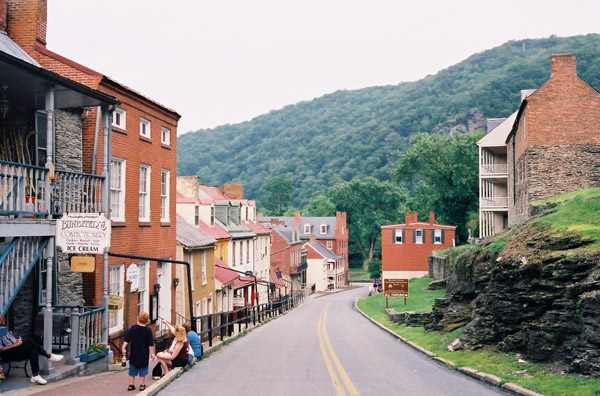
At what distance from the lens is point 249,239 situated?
46406mm

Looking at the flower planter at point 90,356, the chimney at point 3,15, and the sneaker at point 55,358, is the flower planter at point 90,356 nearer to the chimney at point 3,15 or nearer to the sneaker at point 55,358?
the sneaker at point 55,358

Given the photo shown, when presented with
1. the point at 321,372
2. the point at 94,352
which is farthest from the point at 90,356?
the point at 321,372

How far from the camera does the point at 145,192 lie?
68.6 feet

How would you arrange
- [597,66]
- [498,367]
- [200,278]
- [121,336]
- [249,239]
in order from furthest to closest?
[597,66] < [249,239] < [200,278] < [121,336] < [498,367]

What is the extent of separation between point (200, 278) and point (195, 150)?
163122 mm

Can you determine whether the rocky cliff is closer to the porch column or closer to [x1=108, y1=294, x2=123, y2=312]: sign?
[x1=108, y1=294, x2=123, y2=312]: sign

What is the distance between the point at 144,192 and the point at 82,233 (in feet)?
29.0

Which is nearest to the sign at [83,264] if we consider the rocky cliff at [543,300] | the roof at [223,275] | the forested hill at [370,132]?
the rocky cliff at [543,300]

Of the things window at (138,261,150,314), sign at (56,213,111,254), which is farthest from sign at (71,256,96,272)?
window at (138,261,150,314)

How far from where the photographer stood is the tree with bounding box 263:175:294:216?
146375 millimetres

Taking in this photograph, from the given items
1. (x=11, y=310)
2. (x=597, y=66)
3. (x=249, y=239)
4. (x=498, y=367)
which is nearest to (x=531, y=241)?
(x=498, y=367)

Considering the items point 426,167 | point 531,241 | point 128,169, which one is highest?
point 426,167

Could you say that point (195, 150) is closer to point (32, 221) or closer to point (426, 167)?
point (426, 167)

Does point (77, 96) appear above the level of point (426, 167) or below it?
below
